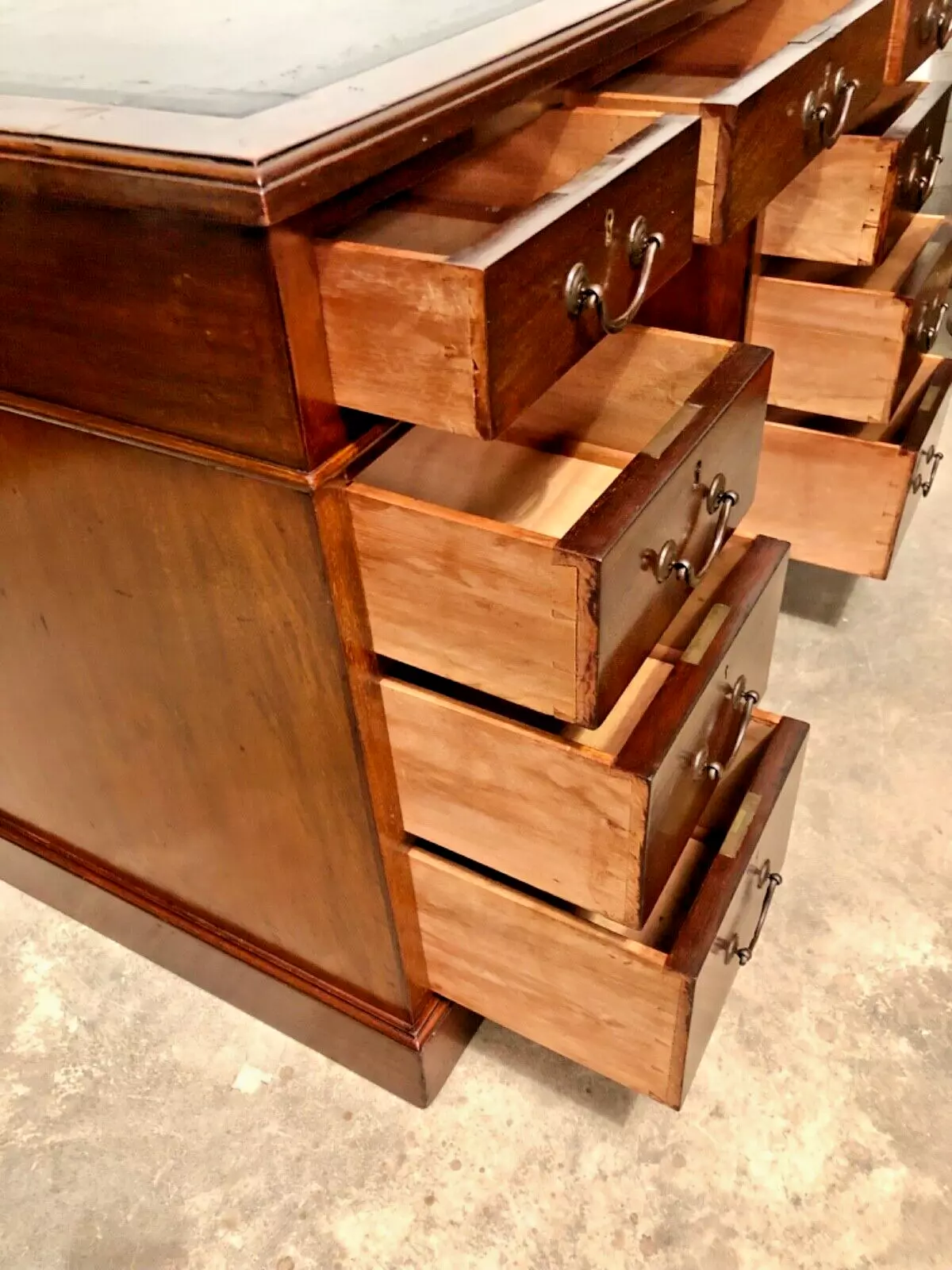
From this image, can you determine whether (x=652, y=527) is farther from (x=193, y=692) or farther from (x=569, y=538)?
(x=193, y=692)

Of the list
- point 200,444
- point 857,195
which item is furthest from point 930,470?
point 200,444

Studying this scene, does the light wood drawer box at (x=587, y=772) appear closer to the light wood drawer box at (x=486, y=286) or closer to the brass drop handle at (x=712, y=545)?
the brass drop handle at (x=712, y=545)

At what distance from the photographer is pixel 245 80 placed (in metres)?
0.61

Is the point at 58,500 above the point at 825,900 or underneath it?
above

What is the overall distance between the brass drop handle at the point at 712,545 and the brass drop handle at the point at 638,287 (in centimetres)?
15

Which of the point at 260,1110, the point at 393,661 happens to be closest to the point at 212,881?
the point at 260,1110

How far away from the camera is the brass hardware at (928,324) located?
51.7 inches

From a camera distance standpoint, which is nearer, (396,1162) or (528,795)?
(528,795)

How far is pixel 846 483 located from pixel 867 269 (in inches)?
11.3

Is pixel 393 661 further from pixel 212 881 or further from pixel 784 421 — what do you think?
pixel 784 421

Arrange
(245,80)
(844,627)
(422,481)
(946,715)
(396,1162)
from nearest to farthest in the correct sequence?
(245,80), (422,481), (396,1162), (946,715), (844,627)

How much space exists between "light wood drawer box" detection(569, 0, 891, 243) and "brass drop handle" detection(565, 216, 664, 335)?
0.30ft

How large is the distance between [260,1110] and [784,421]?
105 centimetres

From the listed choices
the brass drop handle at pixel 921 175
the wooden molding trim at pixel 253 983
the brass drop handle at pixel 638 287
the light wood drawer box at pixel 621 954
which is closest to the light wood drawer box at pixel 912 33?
the brass drop handle at pixel 921 175
